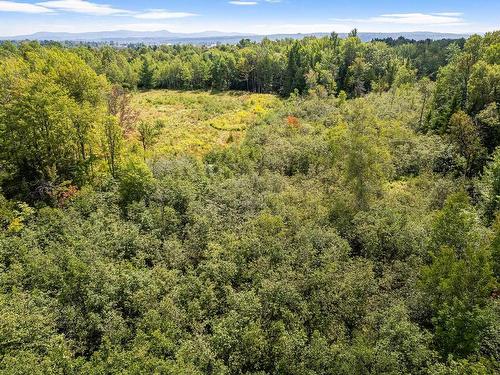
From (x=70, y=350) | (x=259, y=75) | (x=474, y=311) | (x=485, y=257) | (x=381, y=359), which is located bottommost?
(x=70, y=350)

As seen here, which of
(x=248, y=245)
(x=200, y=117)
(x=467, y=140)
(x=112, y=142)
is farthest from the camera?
(x=200, y=117)

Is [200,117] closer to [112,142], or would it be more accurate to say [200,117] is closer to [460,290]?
[112,142]

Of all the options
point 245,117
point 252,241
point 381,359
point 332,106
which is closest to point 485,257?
point 381,359

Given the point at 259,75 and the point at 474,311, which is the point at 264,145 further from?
the point at 259,75

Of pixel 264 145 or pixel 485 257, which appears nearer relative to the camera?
pixel 485 257

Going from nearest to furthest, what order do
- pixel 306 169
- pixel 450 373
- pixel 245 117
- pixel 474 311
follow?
pixel 450 373 → pixel 474 311 → pixel 306 169 → pixel 245 117

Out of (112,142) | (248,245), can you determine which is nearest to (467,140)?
(248,245)

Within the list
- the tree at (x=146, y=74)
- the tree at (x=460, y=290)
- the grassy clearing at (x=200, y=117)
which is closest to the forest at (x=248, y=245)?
the tree at (x=460, y=290)

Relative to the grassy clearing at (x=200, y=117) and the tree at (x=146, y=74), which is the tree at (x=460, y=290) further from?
the tree at (x=146, y=74)
